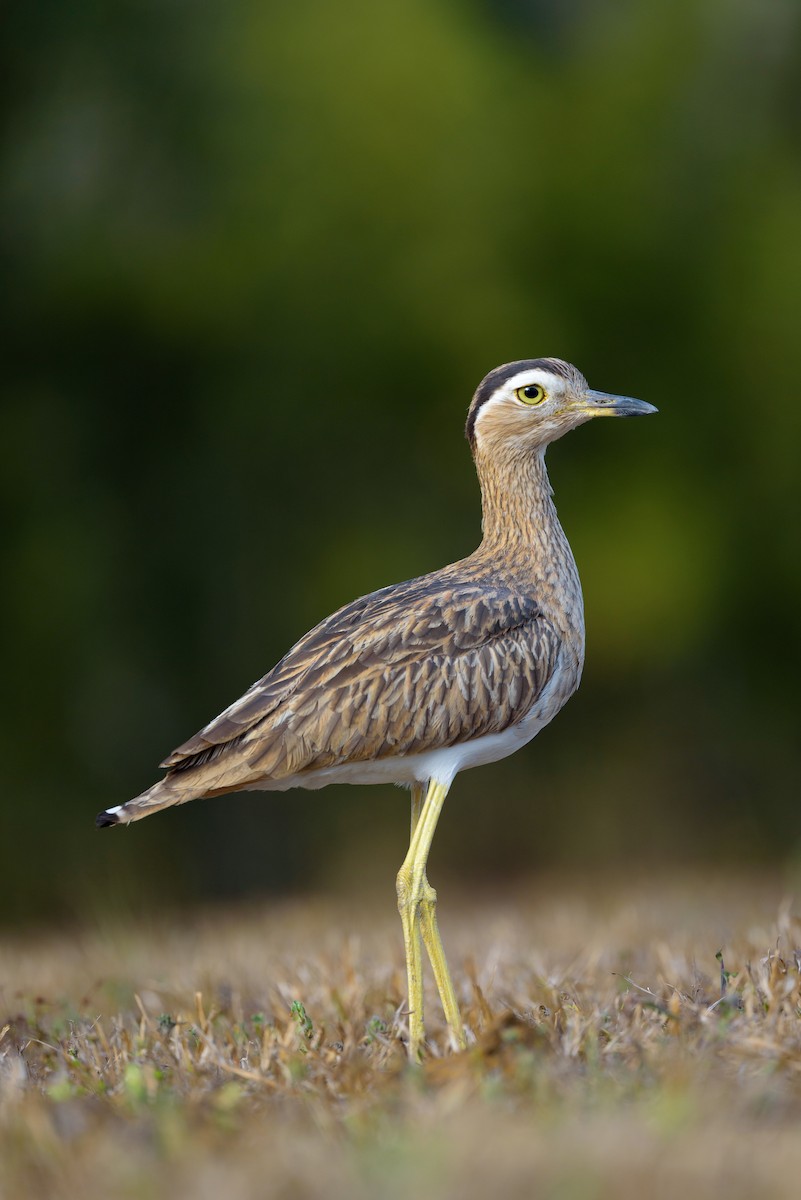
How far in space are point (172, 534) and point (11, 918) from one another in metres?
4.00

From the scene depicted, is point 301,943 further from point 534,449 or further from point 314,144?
point 314,144

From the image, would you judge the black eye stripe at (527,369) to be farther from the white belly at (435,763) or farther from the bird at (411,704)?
the white belly at (435,763)

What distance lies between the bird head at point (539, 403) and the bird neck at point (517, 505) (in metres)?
0.08

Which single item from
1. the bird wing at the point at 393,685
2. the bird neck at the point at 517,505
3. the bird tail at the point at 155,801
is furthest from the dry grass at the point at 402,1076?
the bird neck at the point at 517,505

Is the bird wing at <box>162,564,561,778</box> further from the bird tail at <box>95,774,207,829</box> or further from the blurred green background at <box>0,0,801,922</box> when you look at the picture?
the blurred green background at <box>0,0,801,922</box>

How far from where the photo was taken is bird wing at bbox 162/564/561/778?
19.2ft

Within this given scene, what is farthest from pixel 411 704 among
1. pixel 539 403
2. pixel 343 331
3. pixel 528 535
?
pixel 343 331

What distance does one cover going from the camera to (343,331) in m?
15.4

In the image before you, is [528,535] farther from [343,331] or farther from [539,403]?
[343,331]

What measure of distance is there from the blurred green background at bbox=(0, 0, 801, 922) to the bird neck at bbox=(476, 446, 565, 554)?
26.4 ft

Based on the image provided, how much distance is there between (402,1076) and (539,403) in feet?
11.2

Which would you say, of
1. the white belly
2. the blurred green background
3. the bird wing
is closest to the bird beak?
the bird wing

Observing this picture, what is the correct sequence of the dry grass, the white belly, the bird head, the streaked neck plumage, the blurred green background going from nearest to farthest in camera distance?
the dry grass
the white belly
the streaked neck plumage
the bird head
the blurred green background

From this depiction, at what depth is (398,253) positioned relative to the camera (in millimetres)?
15227
